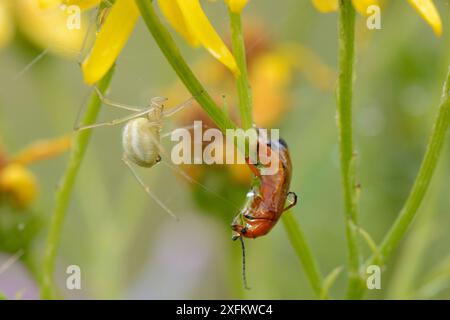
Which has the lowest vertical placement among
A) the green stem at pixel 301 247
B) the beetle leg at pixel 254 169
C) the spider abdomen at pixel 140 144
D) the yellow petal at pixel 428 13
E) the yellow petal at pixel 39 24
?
the green stem at pixel 301 247

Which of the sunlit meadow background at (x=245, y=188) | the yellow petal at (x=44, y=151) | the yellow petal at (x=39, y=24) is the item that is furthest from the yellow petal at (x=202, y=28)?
the yellow petal at (x=39, y=24)

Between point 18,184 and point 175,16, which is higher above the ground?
point 175,16

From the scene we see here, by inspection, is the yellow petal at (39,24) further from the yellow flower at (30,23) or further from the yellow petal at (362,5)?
the yellow petal at (362,5)

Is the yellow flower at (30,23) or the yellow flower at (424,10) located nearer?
the yellow flower at (424,10)

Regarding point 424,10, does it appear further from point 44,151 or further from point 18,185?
point 18,185

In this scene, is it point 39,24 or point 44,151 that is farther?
point 39,24

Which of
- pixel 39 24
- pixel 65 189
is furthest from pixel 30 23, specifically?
pixel 65 189

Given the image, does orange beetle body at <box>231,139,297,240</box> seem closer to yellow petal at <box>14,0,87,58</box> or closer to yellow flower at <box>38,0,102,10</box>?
yellow flower at <box>38,0,102,10</box>

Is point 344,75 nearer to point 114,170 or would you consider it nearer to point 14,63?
point 14,63
